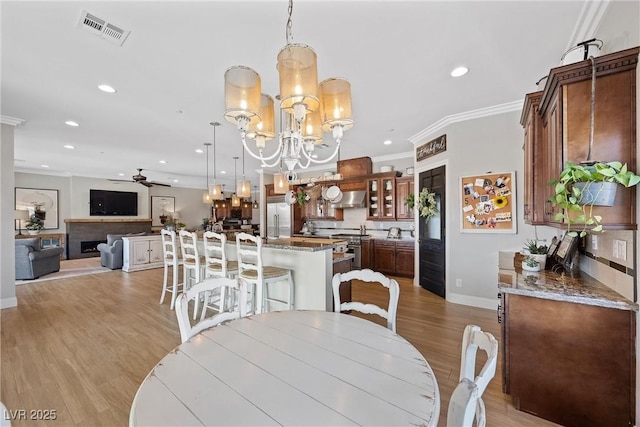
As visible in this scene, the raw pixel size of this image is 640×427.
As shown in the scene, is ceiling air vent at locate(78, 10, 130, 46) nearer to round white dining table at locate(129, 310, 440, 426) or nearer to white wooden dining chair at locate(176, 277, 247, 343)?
white wooden dining chair at locate(176, 277, 247, 343)

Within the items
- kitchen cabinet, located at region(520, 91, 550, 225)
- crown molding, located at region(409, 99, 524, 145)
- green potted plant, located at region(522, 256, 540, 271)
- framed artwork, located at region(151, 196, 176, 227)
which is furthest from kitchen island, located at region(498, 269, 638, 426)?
framed artwork, located at region(151, 196, 176, 227)

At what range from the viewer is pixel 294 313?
1680mm

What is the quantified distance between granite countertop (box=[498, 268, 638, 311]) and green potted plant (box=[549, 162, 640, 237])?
44cm

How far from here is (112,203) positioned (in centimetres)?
Answer: 931

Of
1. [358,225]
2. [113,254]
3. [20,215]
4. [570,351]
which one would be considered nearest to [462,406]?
[570,351]

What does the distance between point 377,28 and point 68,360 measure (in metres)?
4.00

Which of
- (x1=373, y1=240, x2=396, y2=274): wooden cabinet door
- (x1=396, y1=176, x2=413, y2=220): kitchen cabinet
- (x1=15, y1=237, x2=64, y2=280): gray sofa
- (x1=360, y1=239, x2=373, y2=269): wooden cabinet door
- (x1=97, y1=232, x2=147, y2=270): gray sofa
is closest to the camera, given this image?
(x1=15, y1=237, x2=64, y2=280): gray sofa

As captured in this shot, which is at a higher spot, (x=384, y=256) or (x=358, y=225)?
(x=358, y=225)

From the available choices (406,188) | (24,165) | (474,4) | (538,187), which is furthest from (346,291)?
(24,165)

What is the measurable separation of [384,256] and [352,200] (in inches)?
60.7

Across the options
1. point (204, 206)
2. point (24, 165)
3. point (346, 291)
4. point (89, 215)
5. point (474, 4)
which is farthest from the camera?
point (204, 206)

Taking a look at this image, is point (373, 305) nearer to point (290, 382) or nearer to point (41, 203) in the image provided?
point (290, 382)

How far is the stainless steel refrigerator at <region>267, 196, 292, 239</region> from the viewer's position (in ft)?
25.0

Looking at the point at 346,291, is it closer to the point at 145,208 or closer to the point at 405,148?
the point at 405,148
